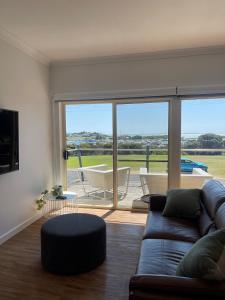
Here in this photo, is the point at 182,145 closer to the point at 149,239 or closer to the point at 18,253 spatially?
the point at 149,239

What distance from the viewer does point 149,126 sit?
169 inches

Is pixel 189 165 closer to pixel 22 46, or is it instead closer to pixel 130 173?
pixel 130 173

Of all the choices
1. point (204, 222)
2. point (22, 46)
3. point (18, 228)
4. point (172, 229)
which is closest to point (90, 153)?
point (18, 228)

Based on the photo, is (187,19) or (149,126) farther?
(149,126)

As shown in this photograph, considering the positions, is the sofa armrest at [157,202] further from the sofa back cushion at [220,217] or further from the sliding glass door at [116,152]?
the sliding glass door at [116,152]

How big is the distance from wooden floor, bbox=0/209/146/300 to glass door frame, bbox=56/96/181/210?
124cm

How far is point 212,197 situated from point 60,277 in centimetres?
174

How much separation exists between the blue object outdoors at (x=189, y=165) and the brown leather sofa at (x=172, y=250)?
1172mm

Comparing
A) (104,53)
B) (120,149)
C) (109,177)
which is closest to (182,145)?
(120,149)

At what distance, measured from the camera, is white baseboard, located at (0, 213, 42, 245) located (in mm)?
3203

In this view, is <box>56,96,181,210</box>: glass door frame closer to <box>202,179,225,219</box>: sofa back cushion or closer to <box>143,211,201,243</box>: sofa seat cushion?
<box>202,179,225,219</box>: sofa back cushion

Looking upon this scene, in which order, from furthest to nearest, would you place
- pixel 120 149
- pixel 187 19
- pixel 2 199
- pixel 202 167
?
1. pixel 120 149
2. pixel 202 167
3. pixel 2 199
4. pixel 187 19

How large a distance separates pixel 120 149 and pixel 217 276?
320 cm

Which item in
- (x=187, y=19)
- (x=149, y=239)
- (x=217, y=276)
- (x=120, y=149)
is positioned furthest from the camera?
(x=120, y=149)
